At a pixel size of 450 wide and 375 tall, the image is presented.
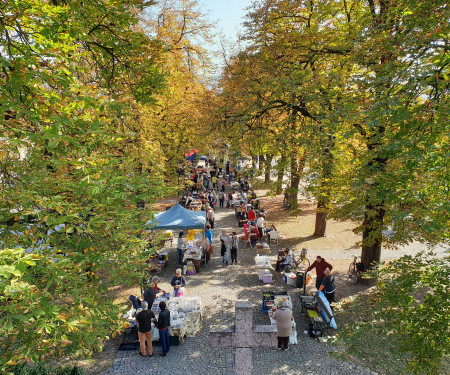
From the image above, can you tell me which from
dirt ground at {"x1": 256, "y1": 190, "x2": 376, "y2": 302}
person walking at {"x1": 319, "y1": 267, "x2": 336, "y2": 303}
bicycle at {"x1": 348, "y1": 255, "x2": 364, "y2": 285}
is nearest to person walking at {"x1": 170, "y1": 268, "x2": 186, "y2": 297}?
person walking at {"x1": 319, "y1": 267, "x2": 336, "y2": 303}

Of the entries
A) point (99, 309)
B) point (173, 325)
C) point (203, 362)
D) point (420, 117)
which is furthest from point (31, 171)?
point (420, 117)

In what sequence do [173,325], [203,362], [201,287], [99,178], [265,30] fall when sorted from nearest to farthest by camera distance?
[99,178] < [203,362] < [173,325] < [201,287] < [265,30]

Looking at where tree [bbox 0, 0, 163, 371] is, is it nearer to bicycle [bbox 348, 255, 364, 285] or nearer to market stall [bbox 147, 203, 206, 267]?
market stall [bbox 147, 203, 206, 267]

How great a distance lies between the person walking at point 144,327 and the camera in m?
7.33

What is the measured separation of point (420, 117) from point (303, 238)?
1207 cm

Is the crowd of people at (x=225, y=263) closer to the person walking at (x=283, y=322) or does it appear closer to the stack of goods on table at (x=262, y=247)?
the person walking at (x=283, y=322)

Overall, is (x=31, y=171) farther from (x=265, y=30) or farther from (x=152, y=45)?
(x=265, y=30)

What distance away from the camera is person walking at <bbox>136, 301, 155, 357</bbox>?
733 cm

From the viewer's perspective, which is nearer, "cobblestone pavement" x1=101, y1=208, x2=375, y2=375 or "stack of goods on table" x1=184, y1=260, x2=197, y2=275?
"cobblestone pavement" x1=101, y1=208, x2=375, y2=375

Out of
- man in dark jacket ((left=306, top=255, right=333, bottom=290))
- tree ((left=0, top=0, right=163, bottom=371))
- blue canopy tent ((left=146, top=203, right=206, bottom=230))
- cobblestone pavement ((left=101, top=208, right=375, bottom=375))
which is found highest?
tree ((left=0, top=0, right=163, bottom=371))

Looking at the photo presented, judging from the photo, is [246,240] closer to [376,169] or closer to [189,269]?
[189,269]

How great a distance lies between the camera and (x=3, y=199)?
4648 millimetres

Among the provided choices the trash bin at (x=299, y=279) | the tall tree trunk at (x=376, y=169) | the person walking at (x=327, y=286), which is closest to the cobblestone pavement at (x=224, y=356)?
the trash bin at (x=299, y=279)

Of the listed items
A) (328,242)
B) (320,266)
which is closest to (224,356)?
(320,266)
